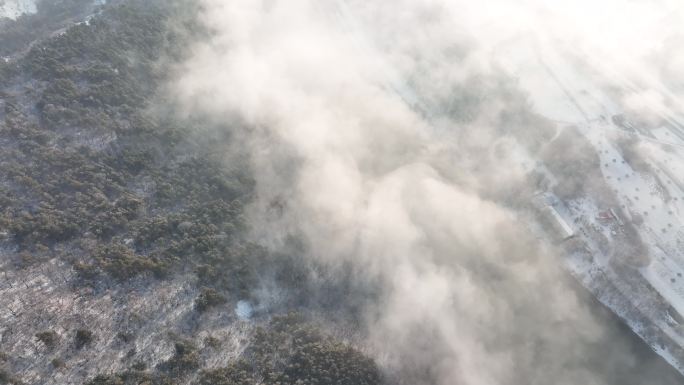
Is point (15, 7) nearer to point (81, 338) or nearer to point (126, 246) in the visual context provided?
point (126, 246)

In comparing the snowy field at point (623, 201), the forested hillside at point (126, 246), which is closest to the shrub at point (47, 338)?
the forested hillside at point (126, 246)

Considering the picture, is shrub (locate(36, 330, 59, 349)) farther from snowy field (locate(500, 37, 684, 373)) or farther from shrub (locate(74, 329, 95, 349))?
snowy field (locate(500, 37, 684, 373))

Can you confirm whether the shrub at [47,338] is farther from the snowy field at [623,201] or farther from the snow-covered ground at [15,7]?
the snow-covered ground at [15,7]

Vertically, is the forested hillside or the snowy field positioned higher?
the forested hillside

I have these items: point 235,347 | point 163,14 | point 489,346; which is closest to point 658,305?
point 489,346

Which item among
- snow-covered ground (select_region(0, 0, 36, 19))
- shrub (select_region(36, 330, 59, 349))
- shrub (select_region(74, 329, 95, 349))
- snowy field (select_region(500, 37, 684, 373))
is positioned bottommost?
snowy field (select_region(500, 37, 684, 373))

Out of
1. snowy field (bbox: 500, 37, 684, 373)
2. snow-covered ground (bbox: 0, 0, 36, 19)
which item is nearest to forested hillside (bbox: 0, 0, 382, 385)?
snow-covered ground (bbox: 0, 0, 36, 19)

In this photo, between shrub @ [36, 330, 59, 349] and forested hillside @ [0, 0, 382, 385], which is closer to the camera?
shrub @ [36, 330, 59, 349]

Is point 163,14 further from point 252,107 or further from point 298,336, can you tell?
point 298,336
